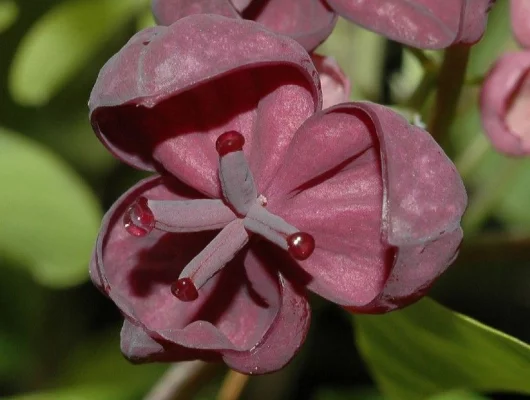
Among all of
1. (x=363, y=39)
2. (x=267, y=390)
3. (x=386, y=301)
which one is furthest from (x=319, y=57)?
(x=267, y=390)

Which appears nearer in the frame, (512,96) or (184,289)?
(184,289)

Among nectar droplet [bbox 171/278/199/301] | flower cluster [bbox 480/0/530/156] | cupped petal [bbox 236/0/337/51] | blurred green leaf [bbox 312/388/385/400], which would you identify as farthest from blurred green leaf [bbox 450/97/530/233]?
nectar droplet [bbox 171/278/199/301]

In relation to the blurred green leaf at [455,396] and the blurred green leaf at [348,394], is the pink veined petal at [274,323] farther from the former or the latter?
the blurred green leaf at [348,394]

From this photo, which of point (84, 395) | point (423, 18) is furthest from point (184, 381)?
point (423, 18)

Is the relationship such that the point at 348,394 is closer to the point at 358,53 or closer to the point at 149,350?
the point at 358,53

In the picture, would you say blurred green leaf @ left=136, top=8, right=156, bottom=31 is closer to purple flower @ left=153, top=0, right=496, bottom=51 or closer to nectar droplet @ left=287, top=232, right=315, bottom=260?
purple flower @ left=153, top=0, right=496, bottom=51

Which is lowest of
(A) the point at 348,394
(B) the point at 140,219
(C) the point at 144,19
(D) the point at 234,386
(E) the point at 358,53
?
(A) the point at 348,394
